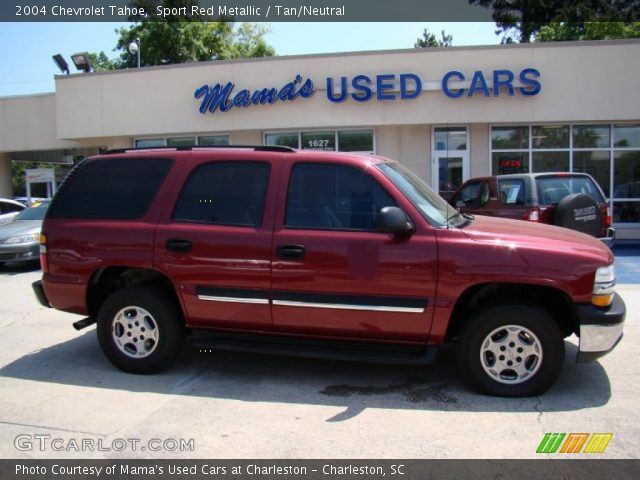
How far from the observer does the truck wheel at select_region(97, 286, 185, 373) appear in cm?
477

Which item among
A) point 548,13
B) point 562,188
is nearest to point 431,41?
point 548,13

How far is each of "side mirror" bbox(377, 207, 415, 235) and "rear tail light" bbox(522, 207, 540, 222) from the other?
468 centimetres

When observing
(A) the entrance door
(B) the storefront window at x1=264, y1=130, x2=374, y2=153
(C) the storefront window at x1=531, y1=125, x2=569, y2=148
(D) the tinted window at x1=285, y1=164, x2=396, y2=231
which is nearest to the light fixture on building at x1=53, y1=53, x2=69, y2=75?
(B) the storefront window at x1=264, y1=130, x2=374, y2=153

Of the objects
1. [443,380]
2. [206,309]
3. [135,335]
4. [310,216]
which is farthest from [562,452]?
[135,335]

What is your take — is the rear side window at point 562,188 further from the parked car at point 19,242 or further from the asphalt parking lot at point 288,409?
the parked car at point 19,242

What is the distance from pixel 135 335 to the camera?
486 cm

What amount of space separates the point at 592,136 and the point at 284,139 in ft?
27.0

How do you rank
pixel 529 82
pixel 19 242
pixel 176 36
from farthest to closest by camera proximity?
pixel 176 36
pixel 529 82
pixel 19 242

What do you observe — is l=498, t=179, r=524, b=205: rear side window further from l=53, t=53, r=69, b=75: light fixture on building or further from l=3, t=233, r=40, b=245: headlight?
l=53, t=53, r=69, b=75: light fixture on building

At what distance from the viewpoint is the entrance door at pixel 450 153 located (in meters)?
14.9

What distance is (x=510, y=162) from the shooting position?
14.8 metres

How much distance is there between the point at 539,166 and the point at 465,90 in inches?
113

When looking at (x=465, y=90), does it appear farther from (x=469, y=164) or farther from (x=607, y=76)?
(x=607, y=76)

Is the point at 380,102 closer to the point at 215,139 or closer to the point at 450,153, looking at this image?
the point at 450,153
